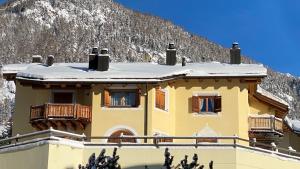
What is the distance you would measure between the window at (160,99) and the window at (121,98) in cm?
118

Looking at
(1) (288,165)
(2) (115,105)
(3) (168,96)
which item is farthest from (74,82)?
(1) (288,165)

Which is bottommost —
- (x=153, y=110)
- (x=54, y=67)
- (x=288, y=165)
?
(x=288, y=165)

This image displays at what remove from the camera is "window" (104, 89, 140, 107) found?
4050cm

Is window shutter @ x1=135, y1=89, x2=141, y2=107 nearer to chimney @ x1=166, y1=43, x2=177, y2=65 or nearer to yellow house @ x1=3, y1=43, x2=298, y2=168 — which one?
yellow house @ x1=3, y1=43, x2=298, y2=168

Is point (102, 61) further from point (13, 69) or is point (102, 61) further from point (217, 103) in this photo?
point (217, 103)

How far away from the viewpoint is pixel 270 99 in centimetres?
4650

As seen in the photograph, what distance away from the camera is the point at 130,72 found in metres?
41.0

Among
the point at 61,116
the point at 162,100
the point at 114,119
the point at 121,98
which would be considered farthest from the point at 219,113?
the point at 61,116

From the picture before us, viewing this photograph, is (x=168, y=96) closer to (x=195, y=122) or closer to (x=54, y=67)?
(x=195, y=122)

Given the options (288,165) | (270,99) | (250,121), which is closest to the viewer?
(288,165)

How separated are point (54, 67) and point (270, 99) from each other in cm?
1432

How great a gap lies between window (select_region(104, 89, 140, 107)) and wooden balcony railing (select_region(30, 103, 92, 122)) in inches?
48.8

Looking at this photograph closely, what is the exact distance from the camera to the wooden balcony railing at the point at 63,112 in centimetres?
3972

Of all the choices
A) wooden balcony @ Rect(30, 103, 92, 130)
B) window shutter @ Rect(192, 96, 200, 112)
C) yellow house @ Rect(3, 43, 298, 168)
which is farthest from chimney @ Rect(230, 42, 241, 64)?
wooden balcony @ Rect(30, 103, 92, 130)
